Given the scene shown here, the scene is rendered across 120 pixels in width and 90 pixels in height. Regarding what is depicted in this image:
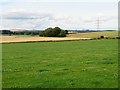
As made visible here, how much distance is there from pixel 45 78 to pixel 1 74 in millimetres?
3592

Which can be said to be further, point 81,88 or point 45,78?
point 45,78

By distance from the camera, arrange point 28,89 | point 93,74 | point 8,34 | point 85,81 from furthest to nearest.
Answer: point 8,34 < point 93,74 < point 85,81 < point 28,89

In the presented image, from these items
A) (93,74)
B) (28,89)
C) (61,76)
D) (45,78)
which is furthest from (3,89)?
(93,74)

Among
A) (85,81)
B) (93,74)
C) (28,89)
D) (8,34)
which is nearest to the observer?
(28,89)

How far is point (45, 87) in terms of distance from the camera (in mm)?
14375

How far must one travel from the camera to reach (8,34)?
117125 mm

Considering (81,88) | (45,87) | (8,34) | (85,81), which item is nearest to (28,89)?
(45,87)

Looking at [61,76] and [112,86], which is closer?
[112,86]

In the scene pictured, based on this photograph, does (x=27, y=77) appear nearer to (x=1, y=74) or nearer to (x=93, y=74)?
(x=1, y=74)

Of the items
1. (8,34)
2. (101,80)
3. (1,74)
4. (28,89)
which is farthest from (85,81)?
(8,34)

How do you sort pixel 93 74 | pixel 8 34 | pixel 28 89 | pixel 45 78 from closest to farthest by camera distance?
1. pixel 28 89
2. pixel 45 78
3. pixel 93 74
4. pixel 8 34

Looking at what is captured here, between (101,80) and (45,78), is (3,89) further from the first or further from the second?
(101,80)

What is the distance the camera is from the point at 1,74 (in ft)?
63.4

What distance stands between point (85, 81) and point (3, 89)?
4.51 metres
